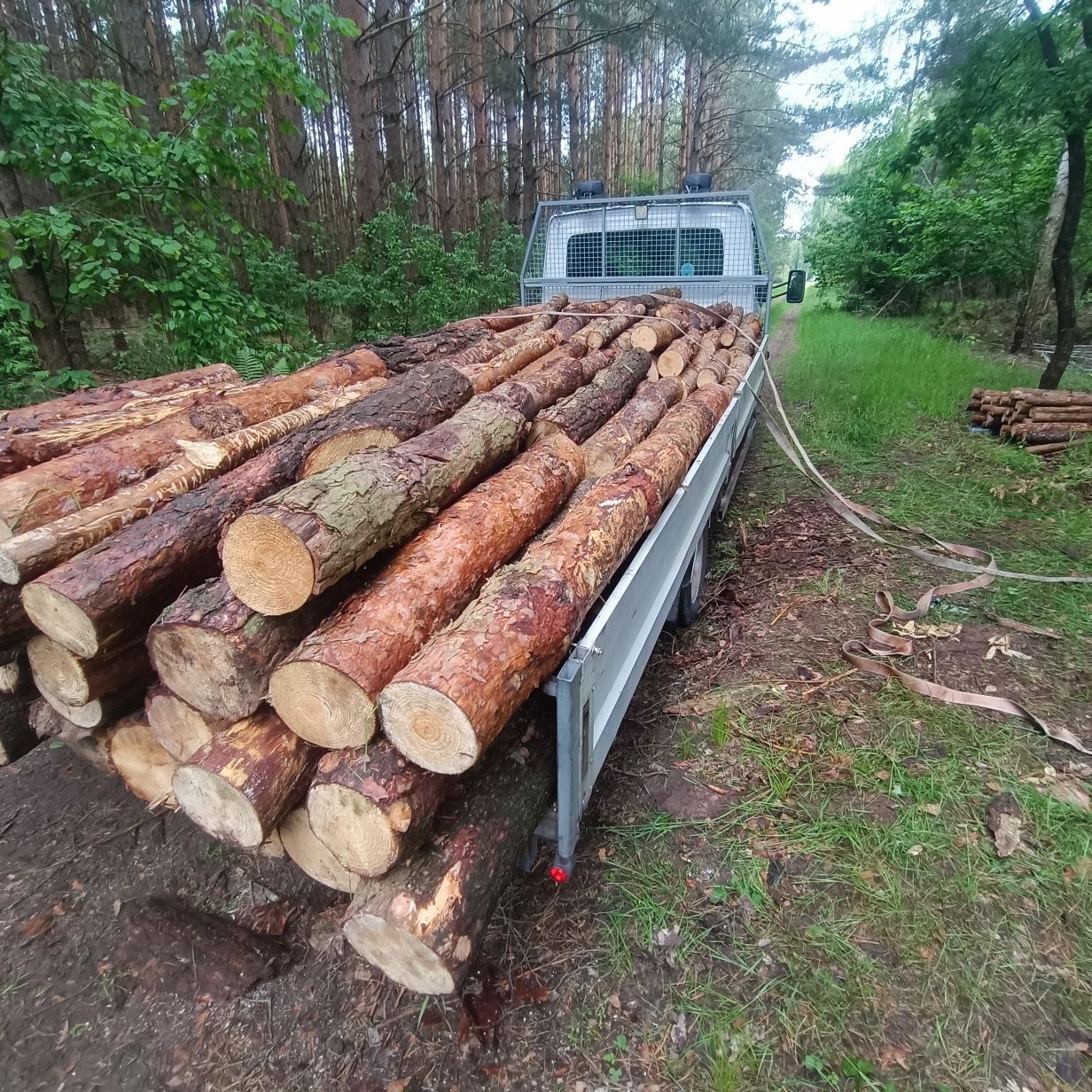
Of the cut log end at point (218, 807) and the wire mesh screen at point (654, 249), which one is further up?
the wire mesh screen at point (654, 249)

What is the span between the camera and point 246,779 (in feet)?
5.62

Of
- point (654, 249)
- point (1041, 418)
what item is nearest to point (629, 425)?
point (654, 249)

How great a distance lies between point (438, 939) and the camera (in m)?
1.54

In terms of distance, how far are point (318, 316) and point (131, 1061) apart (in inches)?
382

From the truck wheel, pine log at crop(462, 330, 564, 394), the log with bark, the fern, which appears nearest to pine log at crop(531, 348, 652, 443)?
the log with bark

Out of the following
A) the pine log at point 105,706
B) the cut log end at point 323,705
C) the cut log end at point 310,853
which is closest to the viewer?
the cut log end at point 323,705

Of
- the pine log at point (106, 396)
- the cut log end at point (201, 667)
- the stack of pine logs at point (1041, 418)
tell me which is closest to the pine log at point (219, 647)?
the cut log end at point (201, 667)

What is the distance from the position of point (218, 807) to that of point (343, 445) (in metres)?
1.35

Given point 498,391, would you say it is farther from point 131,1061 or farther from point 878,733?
point 131,1061

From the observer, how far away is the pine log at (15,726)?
2447mm

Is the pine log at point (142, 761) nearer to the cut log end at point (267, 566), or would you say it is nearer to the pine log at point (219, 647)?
the pine log at point (219, 647)

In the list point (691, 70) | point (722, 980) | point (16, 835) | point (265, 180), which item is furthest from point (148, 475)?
point (691, 70)

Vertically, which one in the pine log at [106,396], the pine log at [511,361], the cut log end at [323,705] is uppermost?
the pine log at [511,361]

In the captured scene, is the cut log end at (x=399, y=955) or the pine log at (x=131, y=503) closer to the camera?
the cut log end at (x=399, y=955)
